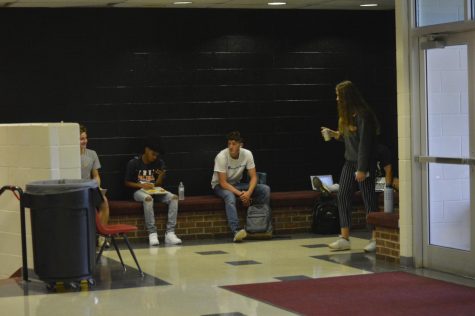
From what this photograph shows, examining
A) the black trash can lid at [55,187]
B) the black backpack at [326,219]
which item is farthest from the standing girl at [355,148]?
the black trash can lid at [55,187]

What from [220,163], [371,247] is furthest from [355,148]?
[220,163]

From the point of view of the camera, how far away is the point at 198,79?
12938mm

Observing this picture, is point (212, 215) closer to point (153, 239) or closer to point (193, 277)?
point (153, 239)

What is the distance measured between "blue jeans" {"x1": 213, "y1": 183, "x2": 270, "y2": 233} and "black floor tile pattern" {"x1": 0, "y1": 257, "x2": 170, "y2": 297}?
270cm

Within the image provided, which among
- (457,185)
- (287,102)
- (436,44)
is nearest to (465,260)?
(457,185)

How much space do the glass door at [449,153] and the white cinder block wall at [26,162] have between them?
3.19 meters

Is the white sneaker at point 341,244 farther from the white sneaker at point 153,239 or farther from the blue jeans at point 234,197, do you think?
the white sneaker at point 153,239

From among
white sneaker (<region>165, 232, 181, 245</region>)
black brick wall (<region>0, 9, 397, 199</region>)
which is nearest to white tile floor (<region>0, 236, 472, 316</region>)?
white sneaker (<region>165, 232, 181, 245</region>)

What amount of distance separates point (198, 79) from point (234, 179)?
4.85 ft

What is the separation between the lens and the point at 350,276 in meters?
8.88

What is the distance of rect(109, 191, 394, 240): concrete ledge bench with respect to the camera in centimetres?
1202

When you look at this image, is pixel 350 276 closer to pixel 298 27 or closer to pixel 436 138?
pixel 436 138

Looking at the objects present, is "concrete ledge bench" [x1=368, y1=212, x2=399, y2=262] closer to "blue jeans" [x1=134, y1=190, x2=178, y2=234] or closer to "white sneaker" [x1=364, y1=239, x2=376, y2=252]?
"white sneaker" [x1=364, y1=239, x2=376, y2=252]

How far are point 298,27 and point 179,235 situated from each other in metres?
3.27
